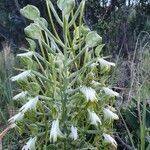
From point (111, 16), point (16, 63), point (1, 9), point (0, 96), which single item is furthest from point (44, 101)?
point (1, 9)

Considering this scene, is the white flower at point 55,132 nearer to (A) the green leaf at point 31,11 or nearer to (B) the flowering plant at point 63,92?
(B) the flowering plant at point 63,92

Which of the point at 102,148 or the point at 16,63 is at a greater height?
the point at 102,148

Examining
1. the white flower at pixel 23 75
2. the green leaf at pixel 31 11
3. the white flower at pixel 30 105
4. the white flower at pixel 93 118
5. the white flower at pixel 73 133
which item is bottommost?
the white flower at pixel 73 133

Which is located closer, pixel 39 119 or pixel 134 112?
pixel 39 119

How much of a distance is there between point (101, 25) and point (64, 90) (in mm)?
4293

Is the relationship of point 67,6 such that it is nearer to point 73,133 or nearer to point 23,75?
point 23,75

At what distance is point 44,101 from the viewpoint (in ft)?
5.82

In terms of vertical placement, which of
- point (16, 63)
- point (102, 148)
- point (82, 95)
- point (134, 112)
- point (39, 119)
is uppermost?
point (82, 95)

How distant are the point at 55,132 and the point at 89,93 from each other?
0.18 meters

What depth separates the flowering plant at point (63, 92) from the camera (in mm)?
1709

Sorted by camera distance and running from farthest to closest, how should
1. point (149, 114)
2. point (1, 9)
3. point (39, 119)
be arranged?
point (1, 9), point (149, 114), point (39, 119)

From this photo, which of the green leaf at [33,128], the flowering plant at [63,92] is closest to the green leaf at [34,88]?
the flowering plant at [63,92]

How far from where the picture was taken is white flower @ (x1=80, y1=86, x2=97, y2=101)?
1637mm

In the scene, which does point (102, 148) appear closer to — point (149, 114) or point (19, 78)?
point (19, 78)
